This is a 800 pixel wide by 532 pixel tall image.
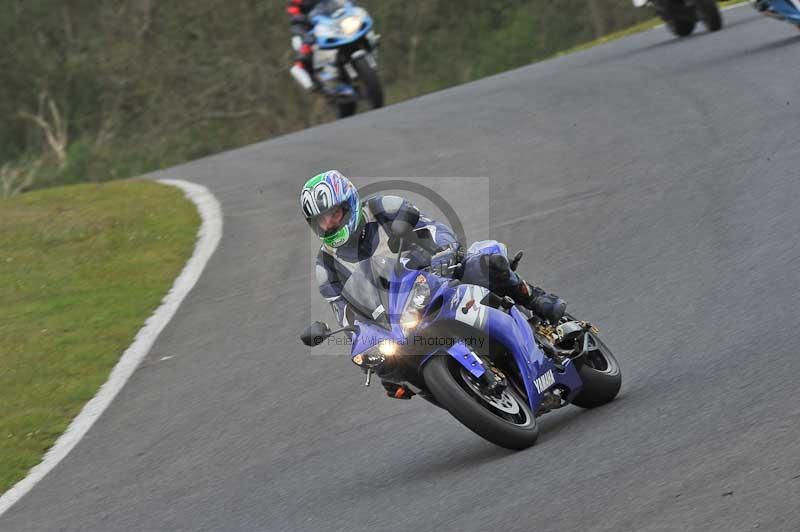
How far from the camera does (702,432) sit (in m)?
5.90

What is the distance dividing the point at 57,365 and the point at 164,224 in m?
3.87

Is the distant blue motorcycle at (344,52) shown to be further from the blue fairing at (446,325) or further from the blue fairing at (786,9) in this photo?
the blue fairing at (446,325)

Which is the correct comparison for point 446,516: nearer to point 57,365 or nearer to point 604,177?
point 57,365

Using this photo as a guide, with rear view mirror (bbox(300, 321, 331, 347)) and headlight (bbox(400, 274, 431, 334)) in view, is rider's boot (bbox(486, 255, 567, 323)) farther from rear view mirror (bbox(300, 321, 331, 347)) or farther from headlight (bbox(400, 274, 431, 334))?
rear view mirror (bbox(300, 321, 331, 347))

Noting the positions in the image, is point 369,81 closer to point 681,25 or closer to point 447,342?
point 681,25

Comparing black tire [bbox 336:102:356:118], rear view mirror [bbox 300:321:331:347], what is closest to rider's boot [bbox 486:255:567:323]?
rear view mirror [bbox 300:321:331:347]

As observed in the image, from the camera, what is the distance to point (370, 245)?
22.0ft

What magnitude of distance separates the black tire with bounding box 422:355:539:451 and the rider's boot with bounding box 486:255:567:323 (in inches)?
24.0

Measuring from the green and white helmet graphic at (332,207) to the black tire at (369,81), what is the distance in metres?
12.4

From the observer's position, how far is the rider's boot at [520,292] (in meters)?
6.84

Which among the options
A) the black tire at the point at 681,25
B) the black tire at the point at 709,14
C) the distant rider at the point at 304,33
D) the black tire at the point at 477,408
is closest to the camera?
the black tire at the point at 477,408

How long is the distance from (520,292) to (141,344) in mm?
4576

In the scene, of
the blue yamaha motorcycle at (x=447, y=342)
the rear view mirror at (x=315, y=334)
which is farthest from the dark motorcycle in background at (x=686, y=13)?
the rear view mirror at (x=315, y=334)

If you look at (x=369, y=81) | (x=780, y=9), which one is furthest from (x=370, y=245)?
(x=369, y=81)
